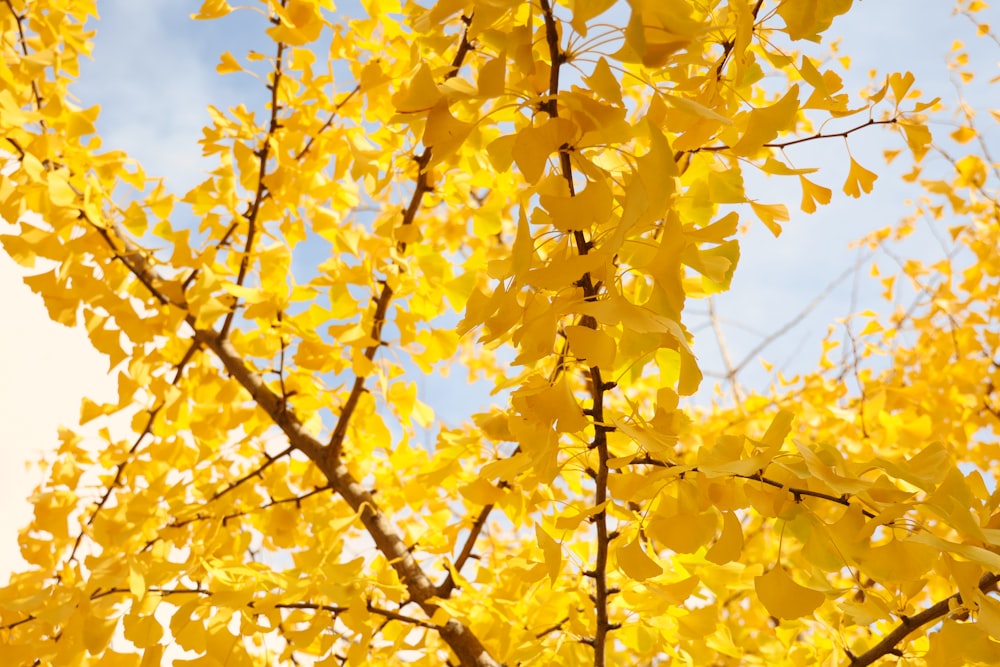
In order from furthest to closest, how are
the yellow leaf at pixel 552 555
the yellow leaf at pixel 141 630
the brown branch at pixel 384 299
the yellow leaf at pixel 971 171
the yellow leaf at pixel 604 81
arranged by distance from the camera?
1. the yellow leaf at pixel 971 171
2. the brown branch at pixel 384 299
3. the yellow leaf at pixel 141 630
4. the yellow leaf at pixel 552 555
5. the yellow leaf at pixel 604 81

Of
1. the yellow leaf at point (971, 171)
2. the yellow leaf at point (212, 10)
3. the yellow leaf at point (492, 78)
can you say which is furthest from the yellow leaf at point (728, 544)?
the yellow leaf at point (971, 171)

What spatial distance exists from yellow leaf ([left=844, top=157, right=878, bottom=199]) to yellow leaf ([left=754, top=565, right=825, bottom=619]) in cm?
36

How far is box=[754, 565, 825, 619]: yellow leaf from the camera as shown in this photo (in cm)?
52

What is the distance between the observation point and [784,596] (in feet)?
1.73

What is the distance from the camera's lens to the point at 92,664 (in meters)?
1.01

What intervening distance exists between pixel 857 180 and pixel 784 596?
1.26 feet

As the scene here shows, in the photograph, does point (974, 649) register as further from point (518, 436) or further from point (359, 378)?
point (359, 378)

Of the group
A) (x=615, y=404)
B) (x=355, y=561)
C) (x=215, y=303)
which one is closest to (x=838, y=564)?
(x=355, y=561)

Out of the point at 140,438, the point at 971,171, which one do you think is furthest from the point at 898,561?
the point at 971,171

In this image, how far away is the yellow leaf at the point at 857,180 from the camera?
70 centimetres

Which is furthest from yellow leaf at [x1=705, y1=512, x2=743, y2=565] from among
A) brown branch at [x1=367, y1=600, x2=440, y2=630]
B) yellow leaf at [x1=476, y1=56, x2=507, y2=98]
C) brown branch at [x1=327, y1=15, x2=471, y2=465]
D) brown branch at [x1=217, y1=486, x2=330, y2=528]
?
brown branch at [x1=217, y1=486, x2=330, y2=528]

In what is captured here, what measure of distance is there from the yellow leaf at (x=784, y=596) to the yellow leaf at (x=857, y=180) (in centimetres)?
36

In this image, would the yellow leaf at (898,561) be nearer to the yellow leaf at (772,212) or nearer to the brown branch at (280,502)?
the yellow leaf at (772,212)

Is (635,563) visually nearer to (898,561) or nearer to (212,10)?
(898,561)
